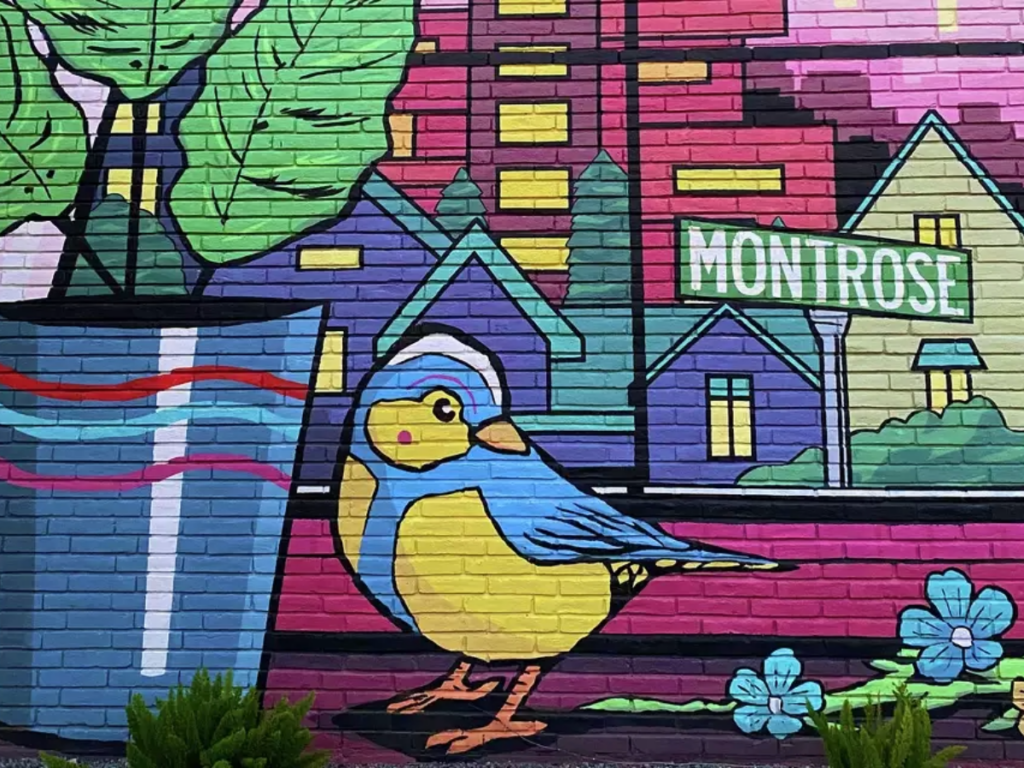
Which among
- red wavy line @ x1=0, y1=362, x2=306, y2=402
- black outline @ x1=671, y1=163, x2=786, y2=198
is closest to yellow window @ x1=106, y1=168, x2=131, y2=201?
red wavy line @ x1=0, y1=362, x2=306, y2=402

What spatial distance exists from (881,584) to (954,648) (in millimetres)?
416

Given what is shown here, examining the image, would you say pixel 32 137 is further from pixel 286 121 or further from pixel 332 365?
pixel 332 365

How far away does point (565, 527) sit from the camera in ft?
12.8

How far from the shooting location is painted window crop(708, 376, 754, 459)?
3934mm

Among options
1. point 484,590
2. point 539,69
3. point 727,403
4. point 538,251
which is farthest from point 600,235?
point 484,590

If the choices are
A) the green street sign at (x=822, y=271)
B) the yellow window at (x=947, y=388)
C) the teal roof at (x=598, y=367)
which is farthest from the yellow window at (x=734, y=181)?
the yellow window at (x=947, y=388)

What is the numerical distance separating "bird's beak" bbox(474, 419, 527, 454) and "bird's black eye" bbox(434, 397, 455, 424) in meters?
0.15

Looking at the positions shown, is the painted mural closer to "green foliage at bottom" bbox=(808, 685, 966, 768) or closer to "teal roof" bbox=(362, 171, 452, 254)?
"teal roof" bbox=(362, 171, 452, 254)

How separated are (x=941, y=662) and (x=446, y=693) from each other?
225 centimetres

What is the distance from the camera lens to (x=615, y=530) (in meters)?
3.88

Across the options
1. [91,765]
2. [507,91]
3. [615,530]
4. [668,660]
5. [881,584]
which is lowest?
[91,765]

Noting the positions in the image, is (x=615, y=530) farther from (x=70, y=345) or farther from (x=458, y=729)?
(x=70, y=345)

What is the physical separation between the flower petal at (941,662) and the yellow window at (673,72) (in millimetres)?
2916

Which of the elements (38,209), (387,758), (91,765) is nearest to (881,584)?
(387,758)
